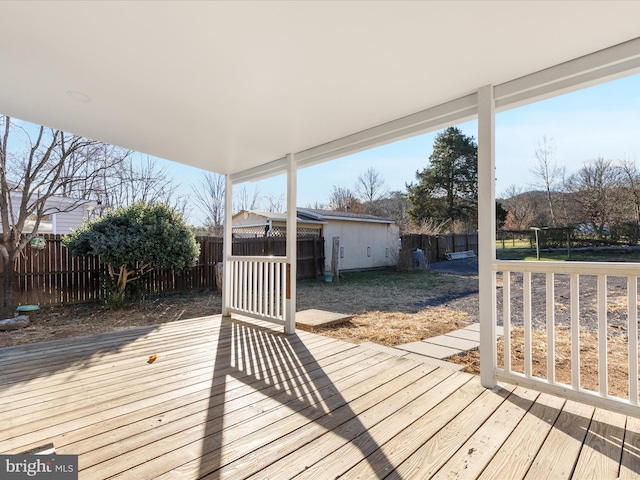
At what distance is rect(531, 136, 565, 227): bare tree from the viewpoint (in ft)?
20.1

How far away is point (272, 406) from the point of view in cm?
205

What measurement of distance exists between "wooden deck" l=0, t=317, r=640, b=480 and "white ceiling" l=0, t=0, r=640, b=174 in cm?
220

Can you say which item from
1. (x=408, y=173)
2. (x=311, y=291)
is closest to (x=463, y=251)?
(x=408, y=173)

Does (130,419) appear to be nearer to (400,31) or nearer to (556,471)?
(556,471)

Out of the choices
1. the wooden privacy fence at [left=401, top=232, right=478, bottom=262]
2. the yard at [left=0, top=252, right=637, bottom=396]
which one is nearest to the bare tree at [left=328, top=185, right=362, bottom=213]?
the wooden privacy fence at [left=401, top=232, right=478, bottom=262]

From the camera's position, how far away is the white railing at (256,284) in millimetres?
4043

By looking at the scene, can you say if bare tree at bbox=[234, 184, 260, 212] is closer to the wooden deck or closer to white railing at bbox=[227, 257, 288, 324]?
white railing at bbox=[227, 257, 288, 324]

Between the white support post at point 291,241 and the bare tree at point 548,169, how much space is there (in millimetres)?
Answer: 4464

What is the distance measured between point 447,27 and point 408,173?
763 inches

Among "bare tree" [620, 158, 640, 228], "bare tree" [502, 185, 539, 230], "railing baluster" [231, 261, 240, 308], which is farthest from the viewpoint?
"bare tree" [502, 185, 539, 230]

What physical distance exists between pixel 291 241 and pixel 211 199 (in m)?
13.7

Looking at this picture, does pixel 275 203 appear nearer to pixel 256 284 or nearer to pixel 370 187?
A: pixel 370 187

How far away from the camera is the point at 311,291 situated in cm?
831

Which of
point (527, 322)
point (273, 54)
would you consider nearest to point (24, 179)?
point (273, 54)
